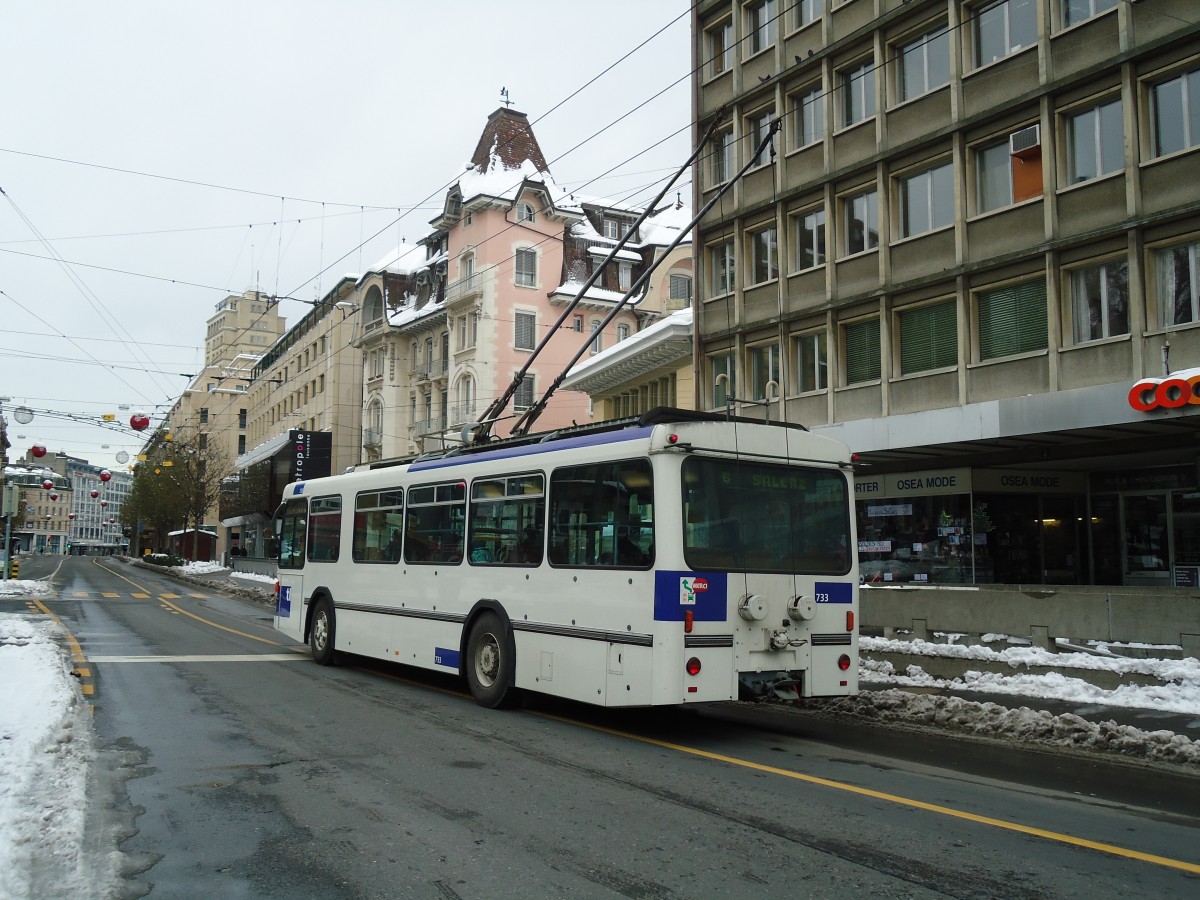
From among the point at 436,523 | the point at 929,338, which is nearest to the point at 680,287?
the point at 929,338

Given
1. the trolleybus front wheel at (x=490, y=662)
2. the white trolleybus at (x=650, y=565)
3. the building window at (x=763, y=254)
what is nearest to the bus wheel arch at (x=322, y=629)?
the white trolleybus at (x=650, y=565)

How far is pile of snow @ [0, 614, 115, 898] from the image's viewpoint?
5.22 meters

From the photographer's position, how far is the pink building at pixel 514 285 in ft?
159

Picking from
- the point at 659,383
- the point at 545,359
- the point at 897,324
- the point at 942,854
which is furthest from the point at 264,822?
the point at 545,359

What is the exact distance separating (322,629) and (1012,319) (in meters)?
14.2

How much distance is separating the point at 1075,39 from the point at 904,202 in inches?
190

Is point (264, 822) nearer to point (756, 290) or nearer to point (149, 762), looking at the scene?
point (149, 762)

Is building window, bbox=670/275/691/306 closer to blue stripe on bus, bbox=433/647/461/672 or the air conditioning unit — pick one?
the air conditioning unit

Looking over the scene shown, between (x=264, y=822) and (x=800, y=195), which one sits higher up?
(x=800, y=195)

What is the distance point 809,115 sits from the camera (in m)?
25.4

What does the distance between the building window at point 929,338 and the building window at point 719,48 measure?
9.95 metres

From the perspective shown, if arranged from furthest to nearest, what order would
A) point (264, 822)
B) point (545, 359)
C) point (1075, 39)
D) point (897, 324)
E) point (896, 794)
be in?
point (545, 359), point (897, 324), point (1075, 39), point (896, 794), point (264, 822)

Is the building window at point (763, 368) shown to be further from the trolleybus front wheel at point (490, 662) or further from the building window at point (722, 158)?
the trolleybus front wheel at point (490, 662)

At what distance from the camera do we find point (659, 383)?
110ft
